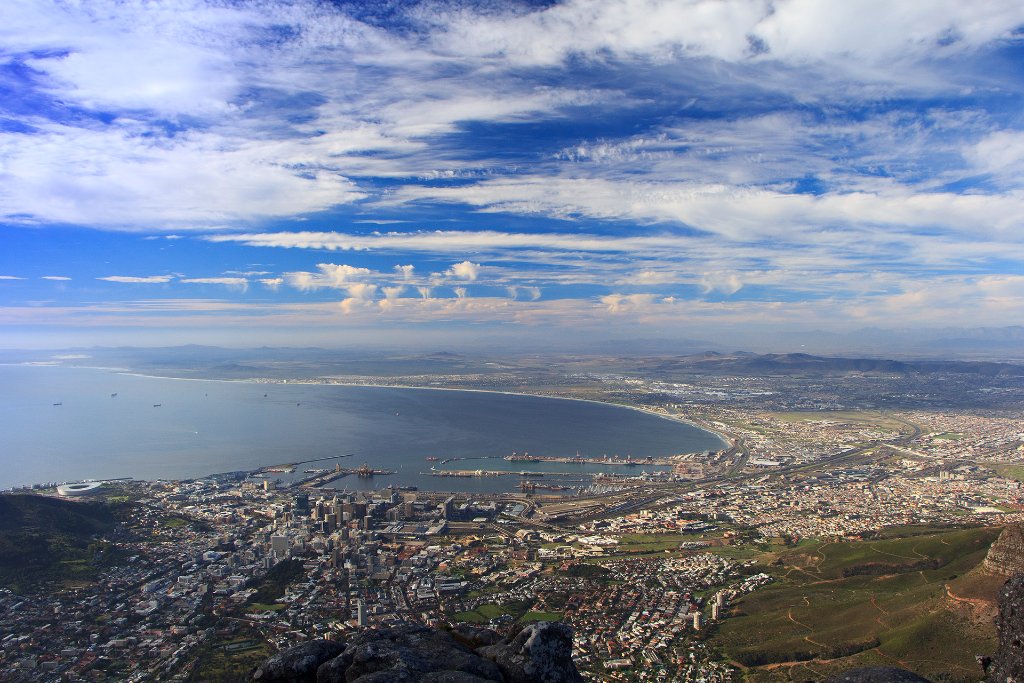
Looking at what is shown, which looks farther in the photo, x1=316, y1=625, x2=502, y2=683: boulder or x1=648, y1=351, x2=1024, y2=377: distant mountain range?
x1=648, y1=351, x2=1024, y2=377: distant mountain range

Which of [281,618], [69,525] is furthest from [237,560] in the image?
[69,525]

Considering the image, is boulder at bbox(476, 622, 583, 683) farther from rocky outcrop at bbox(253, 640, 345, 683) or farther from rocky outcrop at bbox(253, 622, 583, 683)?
rocky outcrop at bbox(253, 640, 345, 683)

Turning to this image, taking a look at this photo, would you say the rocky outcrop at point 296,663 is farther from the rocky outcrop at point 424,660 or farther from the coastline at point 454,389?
the coastline at point 454,389

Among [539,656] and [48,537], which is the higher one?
[539,656]

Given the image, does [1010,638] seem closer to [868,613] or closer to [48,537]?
[868,613]

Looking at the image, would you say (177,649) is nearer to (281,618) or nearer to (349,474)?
(281,618)

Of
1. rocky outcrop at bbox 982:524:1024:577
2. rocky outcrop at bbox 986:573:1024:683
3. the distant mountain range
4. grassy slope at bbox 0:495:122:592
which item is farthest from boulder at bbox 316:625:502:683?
the distant mountain range

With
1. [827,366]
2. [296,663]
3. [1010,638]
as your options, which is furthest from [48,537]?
[827,366]
